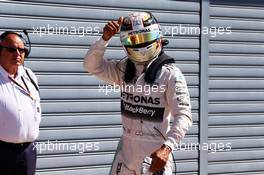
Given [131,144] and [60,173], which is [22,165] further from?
[60,173]

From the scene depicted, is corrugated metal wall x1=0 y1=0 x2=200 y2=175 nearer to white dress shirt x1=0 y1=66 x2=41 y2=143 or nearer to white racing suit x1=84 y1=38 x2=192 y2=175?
white dress shirt x1=0 y1=66 x2=41 y2=143

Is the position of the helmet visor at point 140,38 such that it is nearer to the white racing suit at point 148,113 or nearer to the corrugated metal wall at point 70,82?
the white racing suit at point 148,113

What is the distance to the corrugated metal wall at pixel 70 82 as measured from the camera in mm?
6035

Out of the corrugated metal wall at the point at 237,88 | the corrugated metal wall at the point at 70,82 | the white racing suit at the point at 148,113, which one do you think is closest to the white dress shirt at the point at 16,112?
the white racing suit at the point at 148,113

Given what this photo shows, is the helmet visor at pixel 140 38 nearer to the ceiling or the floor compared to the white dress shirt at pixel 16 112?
nearer to the ceiling

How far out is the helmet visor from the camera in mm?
4164

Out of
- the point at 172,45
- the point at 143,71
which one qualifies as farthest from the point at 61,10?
the point at 143,71

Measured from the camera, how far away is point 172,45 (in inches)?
270

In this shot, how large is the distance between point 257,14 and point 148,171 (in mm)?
3921

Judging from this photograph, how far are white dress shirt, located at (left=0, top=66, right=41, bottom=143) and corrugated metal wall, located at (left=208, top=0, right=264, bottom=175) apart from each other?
302 centimetres

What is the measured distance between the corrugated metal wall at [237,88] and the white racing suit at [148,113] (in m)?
3.04

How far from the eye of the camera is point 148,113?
4.18 m

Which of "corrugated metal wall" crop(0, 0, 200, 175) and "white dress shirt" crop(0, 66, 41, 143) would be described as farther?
"corrugated metal wall" crop(0, 0, 200, 175)

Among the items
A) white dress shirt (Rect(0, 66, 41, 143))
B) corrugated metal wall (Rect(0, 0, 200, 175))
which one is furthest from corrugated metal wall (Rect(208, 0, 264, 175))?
white dress shirt (Rect(0, 66, 41, 143))
